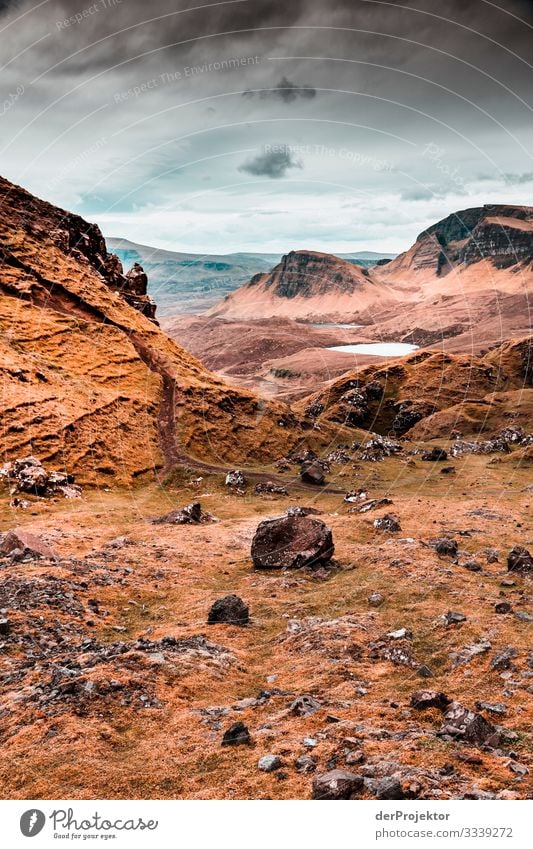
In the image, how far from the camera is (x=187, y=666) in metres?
25.3

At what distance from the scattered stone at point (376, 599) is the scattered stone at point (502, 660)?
957cm

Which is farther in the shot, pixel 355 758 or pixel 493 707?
pixel 493 707

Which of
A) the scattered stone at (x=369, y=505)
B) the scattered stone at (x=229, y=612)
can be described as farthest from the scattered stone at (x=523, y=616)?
the scattered stone at (x=369, y=505)

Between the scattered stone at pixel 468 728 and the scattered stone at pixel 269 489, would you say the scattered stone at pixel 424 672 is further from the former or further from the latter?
the scattered stone at pixel 269 489

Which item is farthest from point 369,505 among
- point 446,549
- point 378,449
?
point 378,449

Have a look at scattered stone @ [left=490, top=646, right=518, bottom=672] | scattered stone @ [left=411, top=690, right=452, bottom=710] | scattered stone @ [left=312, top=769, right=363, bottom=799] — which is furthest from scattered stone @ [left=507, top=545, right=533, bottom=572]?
scattered stone @ [left=312, top=769, right=363, bottom=799]

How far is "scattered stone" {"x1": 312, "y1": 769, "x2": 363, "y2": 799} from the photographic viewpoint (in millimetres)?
15250

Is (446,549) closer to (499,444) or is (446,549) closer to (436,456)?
(436,456)

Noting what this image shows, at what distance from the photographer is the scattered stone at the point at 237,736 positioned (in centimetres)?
1897

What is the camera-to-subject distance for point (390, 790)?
48.8 feet

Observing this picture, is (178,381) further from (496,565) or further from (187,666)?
(187,666)

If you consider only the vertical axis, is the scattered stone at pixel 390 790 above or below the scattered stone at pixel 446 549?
above

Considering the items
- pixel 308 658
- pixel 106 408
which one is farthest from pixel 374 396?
pixel 308 658

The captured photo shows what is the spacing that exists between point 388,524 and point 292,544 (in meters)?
12.9
